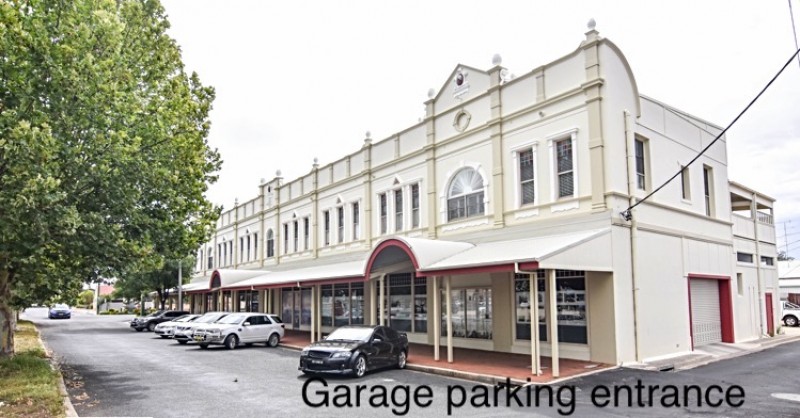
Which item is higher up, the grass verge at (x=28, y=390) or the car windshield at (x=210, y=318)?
the car windshield at (x=210, y=318)

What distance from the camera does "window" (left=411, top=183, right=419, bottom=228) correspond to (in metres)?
23.8

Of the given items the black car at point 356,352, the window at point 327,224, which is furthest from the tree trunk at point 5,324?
the window at point 327,224

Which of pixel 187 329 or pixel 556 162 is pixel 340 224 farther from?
pixel 556 162

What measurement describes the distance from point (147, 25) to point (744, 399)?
16.1m

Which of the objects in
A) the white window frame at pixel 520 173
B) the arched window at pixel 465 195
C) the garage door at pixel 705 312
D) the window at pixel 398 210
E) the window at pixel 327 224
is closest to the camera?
the white window frame at pixel 520 173

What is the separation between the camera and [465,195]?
21.1 m

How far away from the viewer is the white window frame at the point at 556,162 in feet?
56.1

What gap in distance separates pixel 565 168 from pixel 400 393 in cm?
849

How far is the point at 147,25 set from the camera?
15.3m

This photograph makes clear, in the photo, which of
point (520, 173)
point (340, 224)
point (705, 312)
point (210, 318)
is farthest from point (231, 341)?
point (705, 312)

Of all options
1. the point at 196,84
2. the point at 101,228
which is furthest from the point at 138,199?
the point at 196,84

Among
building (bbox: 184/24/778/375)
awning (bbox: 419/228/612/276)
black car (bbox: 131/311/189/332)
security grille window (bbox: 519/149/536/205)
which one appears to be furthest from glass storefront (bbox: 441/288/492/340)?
black car (bbox: 131/311/189/332)

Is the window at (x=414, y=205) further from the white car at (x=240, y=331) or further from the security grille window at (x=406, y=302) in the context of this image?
the white car at (x=240, y=331)

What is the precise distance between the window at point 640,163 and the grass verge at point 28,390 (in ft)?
51.5
